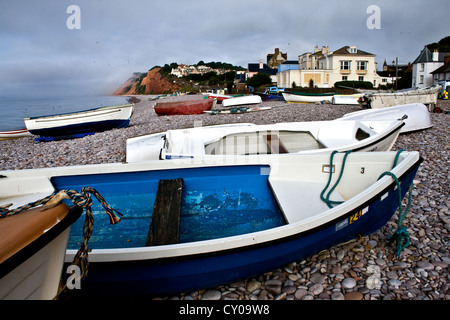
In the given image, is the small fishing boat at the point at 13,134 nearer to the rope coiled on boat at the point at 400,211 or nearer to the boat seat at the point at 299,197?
the boat seat at the point at 299,197

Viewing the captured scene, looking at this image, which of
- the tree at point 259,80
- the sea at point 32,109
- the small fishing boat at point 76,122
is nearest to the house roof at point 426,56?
the tree at point 259,80

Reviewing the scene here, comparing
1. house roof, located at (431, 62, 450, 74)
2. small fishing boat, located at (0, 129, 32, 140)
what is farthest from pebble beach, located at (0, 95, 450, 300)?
house roof, located at (431, 62, 450, 74)

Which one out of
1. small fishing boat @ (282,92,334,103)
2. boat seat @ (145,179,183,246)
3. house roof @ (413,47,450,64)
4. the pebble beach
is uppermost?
house roof @ (413,47,450,64)

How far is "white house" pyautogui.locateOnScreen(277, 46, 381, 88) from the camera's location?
51.5 m

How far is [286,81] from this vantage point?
5319 centimetres

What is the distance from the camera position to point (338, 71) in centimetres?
5281

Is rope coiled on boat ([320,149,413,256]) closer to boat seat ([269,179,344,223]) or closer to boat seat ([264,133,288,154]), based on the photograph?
boat seat ([269,179,344,223])

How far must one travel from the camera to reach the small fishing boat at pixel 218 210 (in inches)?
111

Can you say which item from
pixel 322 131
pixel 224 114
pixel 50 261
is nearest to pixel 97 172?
pixel 50 261

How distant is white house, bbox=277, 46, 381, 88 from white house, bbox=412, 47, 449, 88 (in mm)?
6332

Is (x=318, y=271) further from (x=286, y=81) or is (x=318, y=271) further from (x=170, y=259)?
(x=286, y=81)

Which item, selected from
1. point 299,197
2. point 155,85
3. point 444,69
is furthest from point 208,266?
point 155,85

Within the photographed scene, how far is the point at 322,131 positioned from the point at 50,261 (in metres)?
6.27

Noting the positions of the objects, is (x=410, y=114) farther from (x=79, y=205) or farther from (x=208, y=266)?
(x=79, y=205)
